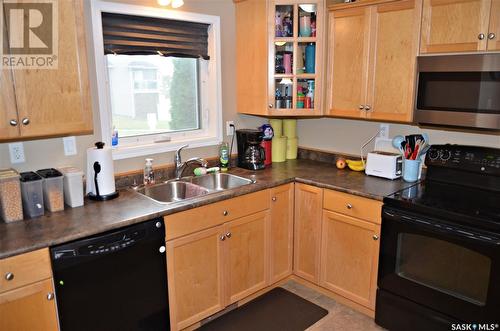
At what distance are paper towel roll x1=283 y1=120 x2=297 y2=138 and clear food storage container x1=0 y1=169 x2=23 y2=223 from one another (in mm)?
2112

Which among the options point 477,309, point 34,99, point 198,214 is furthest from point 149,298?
point 477,309

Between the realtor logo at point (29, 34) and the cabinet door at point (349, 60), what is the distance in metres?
1.82

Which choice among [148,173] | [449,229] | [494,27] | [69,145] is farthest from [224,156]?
[494,27]

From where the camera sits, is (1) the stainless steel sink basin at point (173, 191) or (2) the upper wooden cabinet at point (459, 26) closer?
(2) the upper wooden cabinet at point (459, 26)

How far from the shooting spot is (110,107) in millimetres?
2625

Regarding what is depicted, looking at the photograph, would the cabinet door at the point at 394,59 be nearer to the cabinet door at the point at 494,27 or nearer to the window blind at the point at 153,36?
the cabinet door at the point at 494,27

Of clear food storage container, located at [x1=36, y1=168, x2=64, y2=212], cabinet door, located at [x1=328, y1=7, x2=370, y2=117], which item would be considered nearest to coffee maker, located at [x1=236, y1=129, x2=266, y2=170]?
cabinet door, located at [x1=328, y1=7, x2=370, y2=117]

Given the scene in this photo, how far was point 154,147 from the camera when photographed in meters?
2.83

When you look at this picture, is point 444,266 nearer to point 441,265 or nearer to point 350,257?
point 441,265

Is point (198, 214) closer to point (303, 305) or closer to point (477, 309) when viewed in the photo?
point (303, 305)

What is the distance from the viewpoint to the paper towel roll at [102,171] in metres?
2.30

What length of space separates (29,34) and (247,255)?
1.81 meters

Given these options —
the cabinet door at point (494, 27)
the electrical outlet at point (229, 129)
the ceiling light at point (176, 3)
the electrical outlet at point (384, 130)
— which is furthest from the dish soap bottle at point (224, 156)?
the cabinet door at point (494, 27)

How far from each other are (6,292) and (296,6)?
2.44 meters
